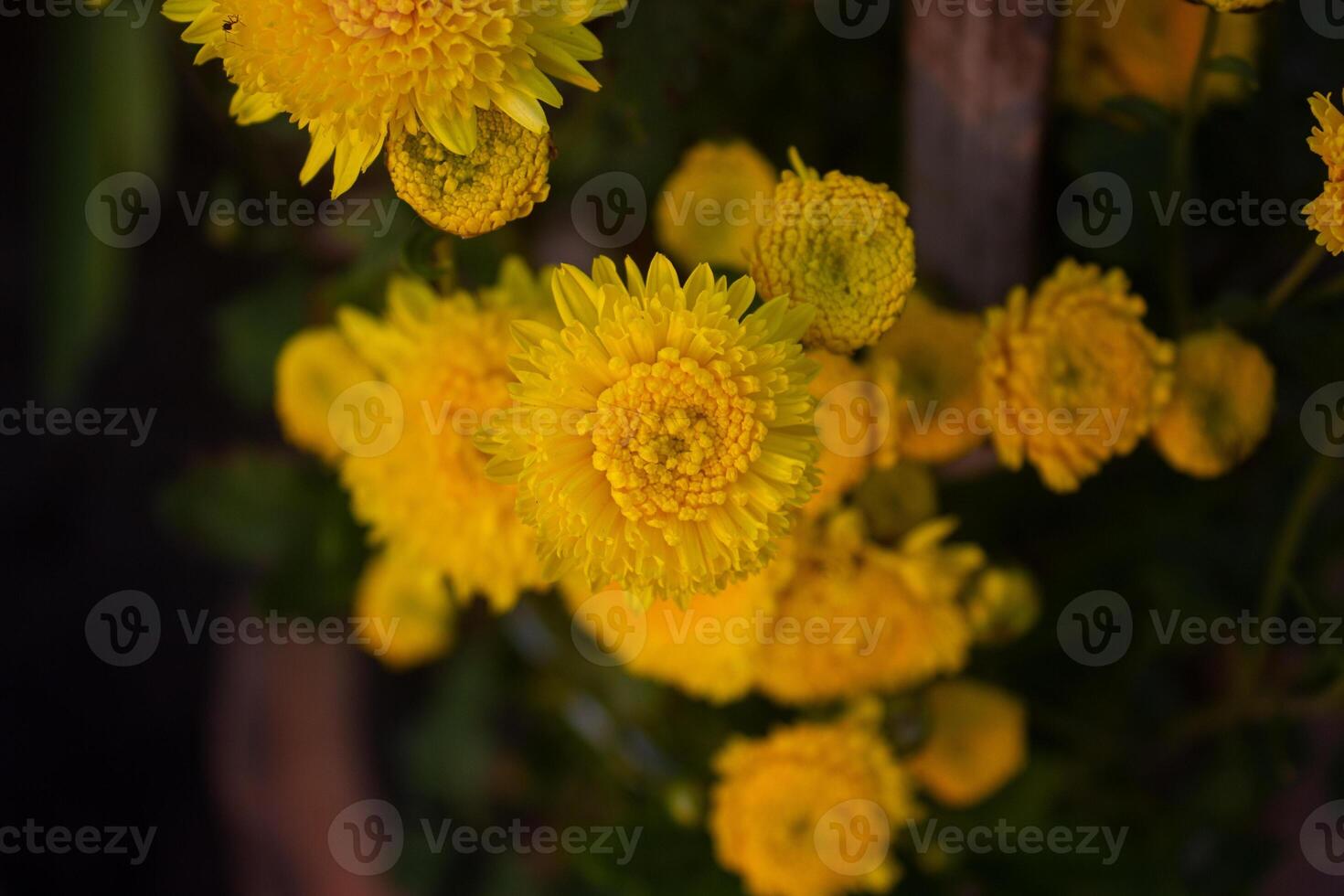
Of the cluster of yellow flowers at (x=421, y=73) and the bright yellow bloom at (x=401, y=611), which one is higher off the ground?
the cluster of yellow flowers at (x=421, y=73)

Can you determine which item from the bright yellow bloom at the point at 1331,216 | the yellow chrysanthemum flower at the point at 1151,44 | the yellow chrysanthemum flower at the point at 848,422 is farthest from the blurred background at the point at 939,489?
the yellow chrysanthemum flower at the point at 848,422

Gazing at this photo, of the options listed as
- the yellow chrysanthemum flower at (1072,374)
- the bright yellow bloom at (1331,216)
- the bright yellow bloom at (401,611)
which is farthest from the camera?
the bright yellow bloom at (401,611)

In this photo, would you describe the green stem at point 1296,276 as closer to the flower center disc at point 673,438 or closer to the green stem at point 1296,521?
the green stem at point 1296,521

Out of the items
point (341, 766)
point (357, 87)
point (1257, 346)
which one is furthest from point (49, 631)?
point (1257, 346)

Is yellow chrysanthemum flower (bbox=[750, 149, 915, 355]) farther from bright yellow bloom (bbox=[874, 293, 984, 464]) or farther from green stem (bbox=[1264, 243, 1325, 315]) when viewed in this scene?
green stem (bbox=[1264, 243, 1325, 315])

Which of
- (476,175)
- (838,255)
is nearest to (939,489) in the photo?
(838,255)
